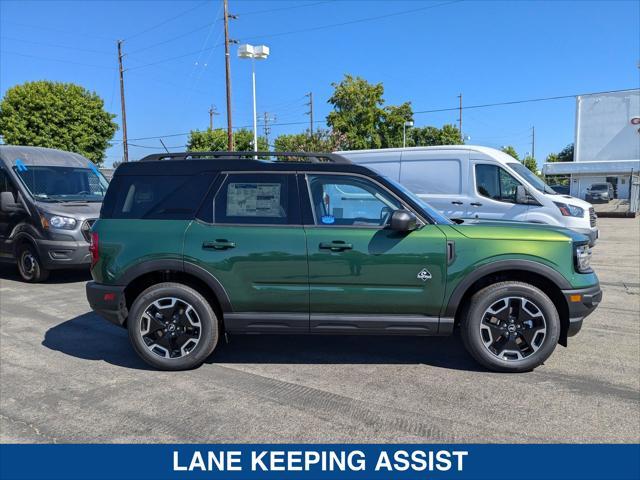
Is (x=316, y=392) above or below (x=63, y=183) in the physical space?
below

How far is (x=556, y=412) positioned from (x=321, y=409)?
1690mm

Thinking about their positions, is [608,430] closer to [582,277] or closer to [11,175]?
[582,277]

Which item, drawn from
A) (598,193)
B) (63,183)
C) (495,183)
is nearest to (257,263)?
(63,183)

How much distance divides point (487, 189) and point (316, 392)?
660 centimetres

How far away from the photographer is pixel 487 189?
9.10m

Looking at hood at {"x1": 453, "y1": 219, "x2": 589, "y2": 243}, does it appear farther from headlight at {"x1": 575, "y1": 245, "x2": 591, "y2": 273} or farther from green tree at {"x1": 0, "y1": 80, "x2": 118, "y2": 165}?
green tree at {"x1": 0, "y1": 80, "x2": 118, "y2": 165}

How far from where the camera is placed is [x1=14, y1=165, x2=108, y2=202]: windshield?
27.1ft

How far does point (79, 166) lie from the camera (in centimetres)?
917

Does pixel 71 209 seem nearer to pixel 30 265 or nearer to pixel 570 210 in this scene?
pixel 30 265

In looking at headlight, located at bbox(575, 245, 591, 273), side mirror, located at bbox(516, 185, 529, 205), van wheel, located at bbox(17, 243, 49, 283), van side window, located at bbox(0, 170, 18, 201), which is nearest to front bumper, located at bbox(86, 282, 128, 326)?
headlight, located at bbox(575, 245, 591, 273)

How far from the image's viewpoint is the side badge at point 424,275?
397cm

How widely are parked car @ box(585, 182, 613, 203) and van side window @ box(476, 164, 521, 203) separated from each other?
28244mm

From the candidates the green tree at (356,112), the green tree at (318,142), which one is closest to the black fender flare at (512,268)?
the green tree at (318,142)

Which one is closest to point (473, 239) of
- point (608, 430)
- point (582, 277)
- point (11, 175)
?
point (582, 277)
